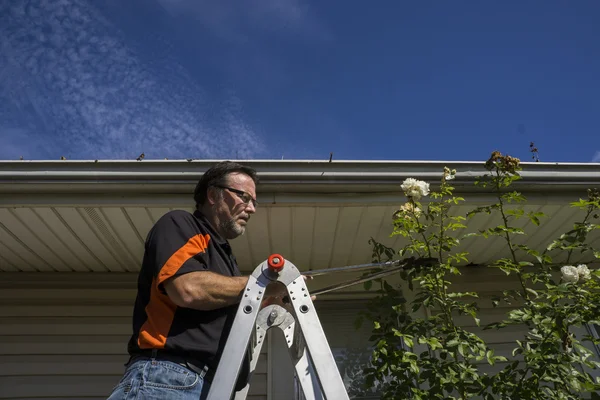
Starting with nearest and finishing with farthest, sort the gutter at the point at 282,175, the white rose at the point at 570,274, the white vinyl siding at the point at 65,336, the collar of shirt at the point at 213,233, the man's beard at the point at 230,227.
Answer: the collar of shirt at the point at 213,233 < the man's beard at the point at 230,227 < the white rose at the point at 570,274 < the gutter at the point at 282,175 < the white vinyl siding at the point at 65,336

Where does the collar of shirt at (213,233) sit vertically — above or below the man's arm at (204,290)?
above

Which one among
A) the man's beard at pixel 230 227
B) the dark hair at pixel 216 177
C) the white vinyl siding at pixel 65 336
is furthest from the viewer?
the white vinyl siding at pixel 65 336

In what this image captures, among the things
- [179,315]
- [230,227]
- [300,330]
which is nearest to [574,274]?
[300,330]

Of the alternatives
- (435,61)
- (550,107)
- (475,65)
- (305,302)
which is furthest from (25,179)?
(550,107)

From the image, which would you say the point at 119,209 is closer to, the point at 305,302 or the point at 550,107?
the point at 305,302

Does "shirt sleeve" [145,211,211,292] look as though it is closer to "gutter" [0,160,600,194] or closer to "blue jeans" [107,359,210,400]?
"blue jeans" [107,359,210,400]

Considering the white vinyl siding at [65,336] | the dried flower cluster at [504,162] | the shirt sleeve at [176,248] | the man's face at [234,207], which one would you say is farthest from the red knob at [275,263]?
the white vinyl siding at [65,336]

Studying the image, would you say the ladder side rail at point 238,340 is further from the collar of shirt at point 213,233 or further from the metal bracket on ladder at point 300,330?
the collar of shirt at point 213,233

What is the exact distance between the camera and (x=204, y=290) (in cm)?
131

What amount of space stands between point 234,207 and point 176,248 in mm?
508

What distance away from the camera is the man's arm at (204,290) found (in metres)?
1.30

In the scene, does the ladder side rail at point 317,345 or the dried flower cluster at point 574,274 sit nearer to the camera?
the ladder side rail at point 317,345

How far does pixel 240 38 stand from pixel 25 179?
3.17 m

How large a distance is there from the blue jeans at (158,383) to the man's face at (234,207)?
0.65 m
